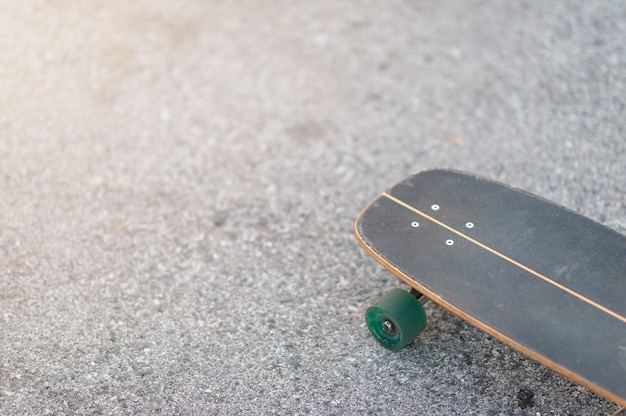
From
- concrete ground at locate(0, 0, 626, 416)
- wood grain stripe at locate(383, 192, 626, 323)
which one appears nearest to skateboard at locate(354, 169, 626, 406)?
wood grain stripe at locate(383, 192, 626, 323)

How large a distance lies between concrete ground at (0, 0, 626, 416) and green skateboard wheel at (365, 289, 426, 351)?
0.26ft

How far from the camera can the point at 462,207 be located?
8.01 feet

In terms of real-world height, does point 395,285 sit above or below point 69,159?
below

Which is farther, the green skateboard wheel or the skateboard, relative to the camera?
the green skateboard wheel

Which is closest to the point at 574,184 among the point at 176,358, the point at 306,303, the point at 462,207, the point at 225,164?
the point at 462,207

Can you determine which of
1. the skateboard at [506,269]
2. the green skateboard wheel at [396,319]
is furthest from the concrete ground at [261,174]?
the skateboard at [506,269]

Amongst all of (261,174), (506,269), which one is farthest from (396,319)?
(261,174)

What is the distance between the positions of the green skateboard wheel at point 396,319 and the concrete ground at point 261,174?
0.08 metres

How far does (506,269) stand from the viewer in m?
2.18

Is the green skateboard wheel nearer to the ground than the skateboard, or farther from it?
nearer to the ground

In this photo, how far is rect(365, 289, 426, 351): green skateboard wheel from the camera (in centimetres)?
227

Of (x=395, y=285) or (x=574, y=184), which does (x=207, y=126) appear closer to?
(x=395, y=285)

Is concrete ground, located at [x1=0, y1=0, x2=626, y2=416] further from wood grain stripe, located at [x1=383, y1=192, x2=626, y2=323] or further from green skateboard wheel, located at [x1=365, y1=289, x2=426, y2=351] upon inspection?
wood grain stripe, located at [x1=383, y1=192, x2=626, y2=323]

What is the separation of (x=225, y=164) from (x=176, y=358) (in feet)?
4.15
